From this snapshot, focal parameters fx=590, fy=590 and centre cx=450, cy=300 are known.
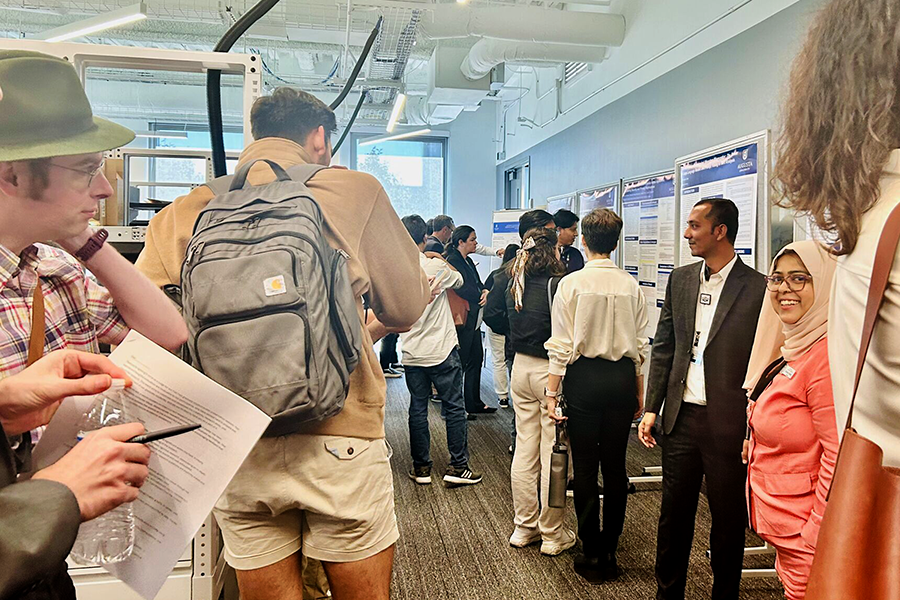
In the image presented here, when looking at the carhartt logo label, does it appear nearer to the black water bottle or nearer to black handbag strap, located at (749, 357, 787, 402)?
black handbag strap, located at (749, 357, 787, 402)

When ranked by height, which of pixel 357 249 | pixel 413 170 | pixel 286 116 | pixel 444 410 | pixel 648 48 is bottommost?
pixel 444 410

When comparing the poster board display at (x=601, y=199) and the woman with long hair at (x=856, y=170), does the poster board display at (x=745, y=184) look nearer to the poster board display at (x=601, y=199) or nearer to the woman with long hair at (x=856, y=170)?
the poster board display at (x=601, y=199)

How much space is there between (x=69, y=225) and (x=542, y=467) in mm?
2404

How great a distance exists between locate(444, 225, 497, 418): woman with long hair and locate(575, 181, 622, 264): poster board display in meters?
1.14

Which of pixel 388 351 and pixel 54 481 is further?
pixel 388 351

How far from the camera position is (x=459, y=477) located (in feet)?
11.8

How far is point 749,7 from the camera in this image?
3.42 meters

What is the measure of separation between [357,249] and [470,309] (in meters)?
3.60

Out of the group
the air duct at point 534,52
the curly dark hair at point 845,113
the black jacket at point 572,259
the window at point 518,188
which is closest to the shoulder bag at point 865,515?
the curly dark hair at point 845,113

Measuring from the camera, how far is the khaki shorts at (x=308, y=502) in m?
1.12

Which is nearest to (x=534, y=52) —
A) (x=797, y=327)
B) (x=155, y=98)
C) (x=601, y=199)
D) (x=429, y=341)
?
(x=601, y=199)

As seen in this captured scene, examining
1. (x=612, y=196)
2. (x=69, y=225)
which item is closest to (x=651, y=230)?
(x=612, y=196)

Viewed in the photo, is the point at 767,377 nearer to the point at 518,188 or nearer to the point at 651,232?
the point at 651,232

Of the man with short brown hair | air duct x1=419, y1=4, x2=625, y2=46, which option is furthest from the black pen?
air duct x1=419, y1=4, x2=625, y2=46
